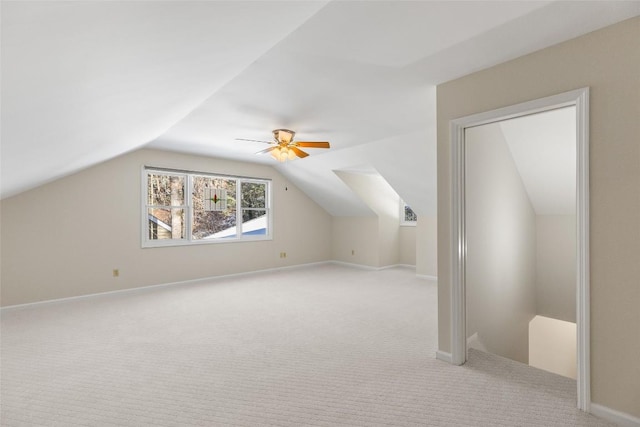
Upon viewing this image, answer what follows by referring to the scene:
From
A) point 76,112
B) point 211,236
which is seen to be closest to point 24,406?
point 76,112

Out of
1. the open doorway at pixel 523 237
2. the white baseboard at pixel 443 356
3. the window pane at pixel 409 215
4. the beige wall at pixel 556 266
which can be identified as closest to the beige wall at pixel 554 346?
the open doorway at pixel 523 237

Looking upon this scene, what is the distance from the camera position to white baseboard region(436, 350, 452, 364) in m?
2.58

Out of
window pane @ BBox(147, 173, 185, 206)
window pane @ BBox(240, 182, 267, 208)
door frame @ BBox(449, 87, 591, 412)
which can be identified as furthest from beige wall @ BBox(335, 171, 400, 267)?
door frame @ BBox(449, 87, 591, 412)

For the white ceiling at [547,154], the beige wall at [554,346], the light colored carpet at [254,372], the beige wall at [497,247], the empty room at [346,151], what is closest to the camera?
the empty room at [346,151]

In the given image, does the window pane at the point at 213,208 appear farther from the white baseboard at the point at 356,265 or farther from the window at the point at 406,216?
the window at the point at 406,216

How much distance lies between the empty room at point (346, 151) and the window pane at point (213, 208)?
960mm

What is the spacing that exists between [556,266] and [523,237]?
0.76 meters

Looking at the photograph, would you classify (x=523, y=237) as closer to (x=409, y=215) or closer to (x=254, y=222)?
(x=409, y=215)

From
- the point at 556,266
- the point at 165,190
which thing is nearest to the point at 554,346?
the point at 556,266

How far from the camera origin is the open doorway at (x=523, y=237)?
2896mm

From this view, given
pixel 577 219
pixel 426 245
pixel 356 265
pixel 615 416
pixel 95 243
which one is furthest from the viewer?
pixel 356 265

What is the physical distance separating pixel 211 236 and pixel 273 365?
4.06 meters

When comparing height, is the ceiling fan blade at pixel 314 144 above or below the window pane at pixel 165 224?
above

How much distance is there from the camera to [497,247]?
3.22 meters
